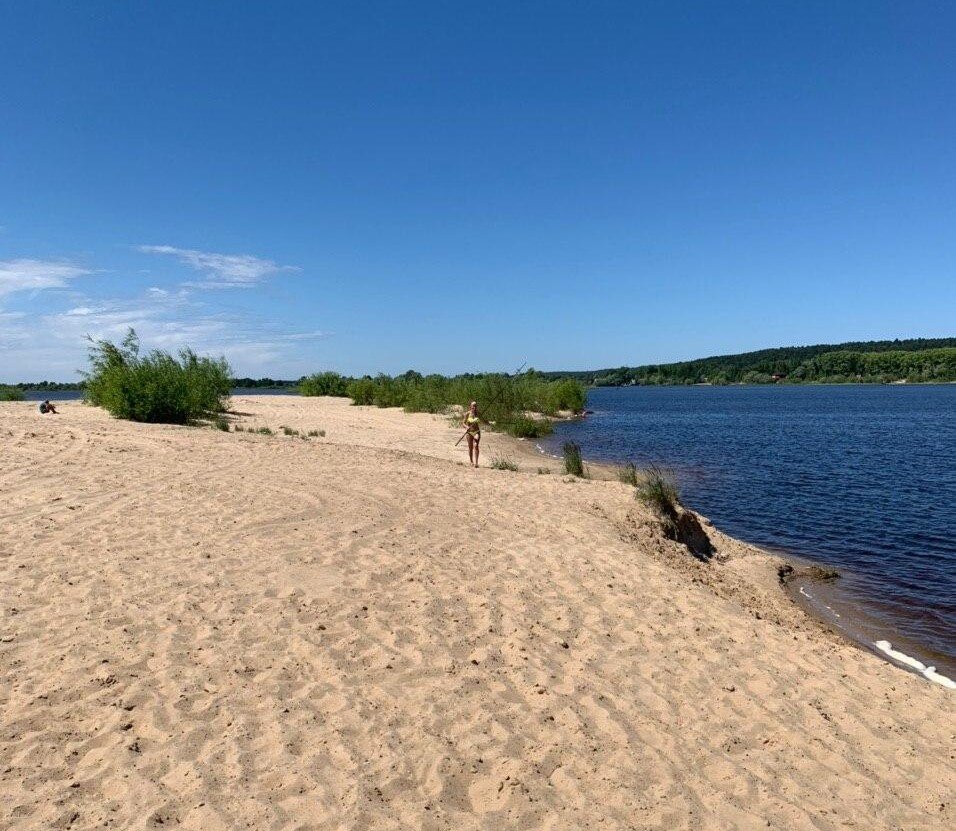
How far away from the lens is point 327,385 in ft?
206

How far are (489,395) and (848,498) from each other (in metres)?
22.4

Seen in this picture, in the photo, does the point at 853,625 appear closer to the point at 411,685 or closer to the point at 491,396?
the point at 411,685

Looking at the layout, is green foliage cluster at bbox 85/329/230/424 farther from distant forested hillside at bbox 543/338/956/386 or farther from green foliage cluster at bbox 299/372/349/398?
distant forested hillside at bbox 543/338/956/386

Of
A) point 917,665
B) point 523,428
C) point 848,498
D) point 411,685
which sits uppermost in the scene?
point 411,685

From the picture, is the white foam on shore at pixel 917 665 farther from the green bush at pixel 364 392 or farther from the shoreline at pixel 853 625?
the green bush at pixel 364 392

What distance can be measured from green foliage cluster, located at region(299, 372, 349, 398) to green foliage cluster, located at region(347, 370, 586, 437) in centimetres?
1138

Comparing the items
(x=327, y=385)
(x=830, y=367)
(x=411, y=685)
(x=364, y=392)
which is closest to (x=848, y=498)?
(x=411, y=685)

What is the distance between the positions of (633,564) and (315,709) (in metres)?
5.31

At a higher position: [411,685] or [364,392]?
[364,392]

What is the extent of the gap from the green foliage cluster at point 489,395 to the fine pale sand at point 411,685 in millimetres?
24911

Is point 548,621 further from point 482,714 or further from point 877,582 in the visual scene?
point 877,582

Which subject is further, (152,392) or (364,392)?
(364,392)

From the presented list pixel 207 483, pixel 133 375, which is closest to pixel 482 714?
pixel 207 483

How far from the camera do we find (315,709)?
4840 millimetres
